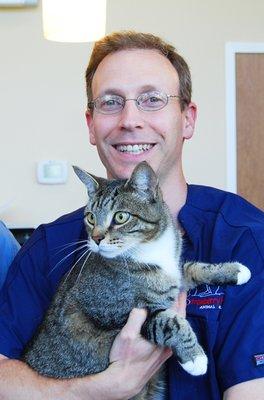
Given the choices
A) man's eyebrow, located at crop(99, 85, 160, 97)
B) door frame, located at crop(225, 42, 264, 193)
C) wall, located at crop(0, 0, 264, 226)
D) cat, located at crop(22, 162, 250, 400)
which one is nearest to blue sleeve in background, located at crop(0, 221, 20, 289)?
cat, located at crop(22, 162, 250, 400)

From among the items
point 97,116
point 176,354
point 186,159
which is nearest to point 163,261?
point 176,354

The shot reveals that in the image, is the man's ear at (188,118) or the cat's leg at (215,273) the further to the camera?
the man's ear at (188,118)

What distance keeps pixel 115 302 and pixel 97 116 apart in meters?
0.48

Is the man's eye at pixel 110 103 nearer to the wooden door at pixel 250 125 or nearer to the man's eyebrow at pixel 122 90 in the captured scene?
the man's eyebrow at pixel 122 90

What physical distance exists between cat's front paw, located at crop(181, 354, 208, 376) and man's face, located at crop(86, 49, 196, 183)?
47cm

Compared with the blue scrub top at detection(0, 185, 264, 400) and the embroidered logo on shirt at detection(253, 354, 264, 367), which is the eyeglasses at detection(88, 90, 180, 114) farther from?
the embroidered logo on shirt at detection(253, 354, 264, 367)

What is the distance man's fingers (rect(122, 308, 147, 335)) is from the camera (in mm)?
1185

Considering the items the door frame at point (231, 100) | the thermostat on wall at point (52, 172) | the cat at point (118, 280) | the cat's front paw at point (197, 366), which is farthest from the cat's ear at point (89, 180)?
the door frame at point (231, 100)

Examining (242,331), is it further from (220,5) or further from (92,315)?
(220,5)

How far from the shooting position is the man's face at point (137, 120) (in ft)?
4.67

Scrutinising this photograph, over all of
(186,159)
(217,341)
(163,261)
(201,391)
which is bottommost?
(201,391)

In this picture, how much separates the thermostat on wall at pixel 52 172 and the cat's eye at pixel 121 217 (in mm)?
1642

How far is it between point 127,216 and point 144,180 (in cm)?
8

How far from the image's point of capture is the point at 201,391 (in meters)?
1.27
